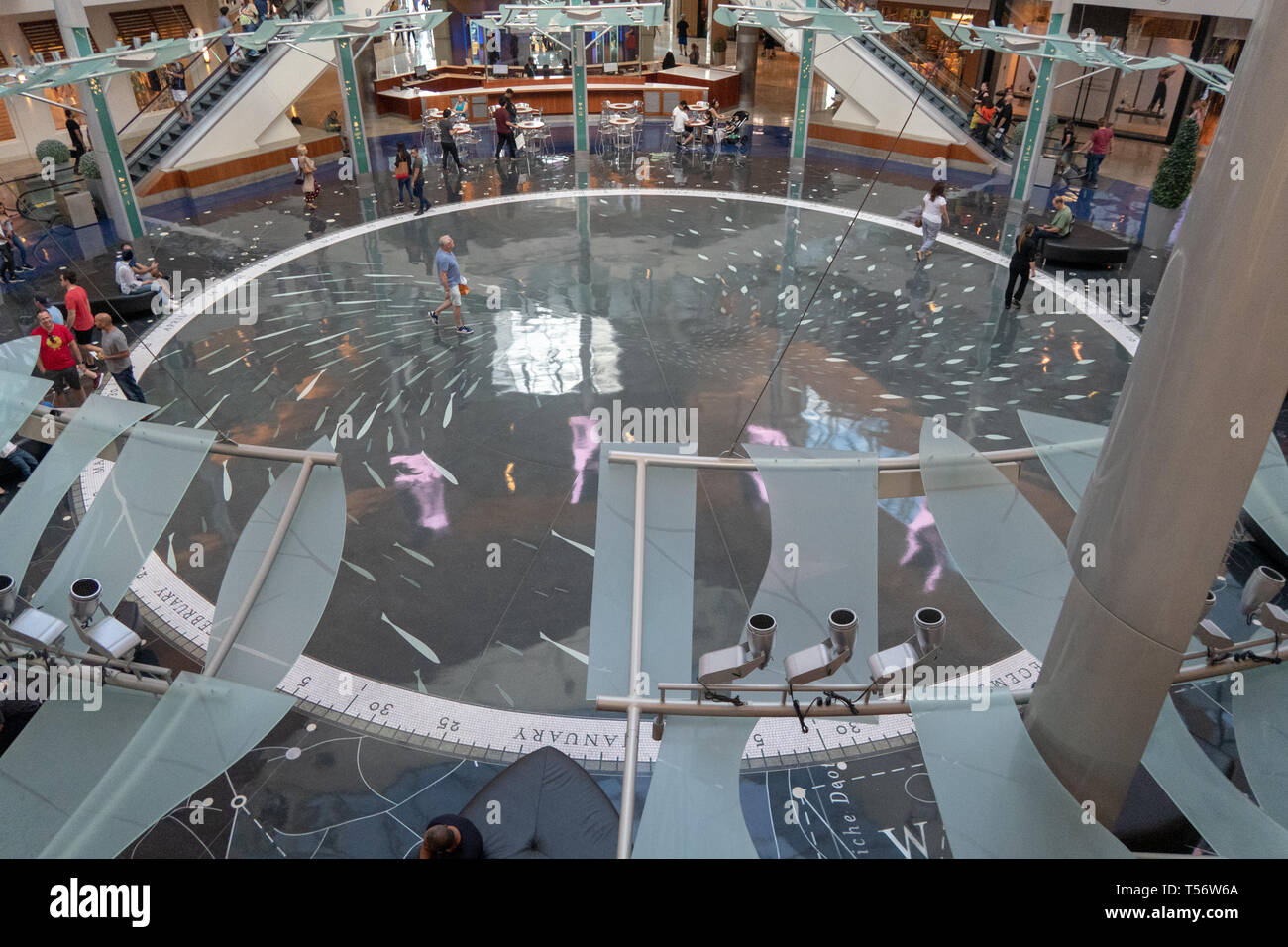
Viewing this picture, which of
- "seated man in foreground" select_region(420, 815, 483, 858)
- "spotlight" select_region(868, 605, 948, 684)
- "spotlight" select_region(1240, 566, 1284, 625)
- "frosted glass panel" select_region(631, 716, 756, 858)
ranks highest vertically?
"spotlight" select_region(1240, 566, 1284, 625)

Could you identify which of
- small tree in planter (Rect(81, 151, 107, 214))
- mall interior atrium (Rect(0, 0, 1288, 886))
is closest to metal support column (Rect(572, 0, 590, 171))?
mall interior atrium (Rect(0, 0, 1288, 886))

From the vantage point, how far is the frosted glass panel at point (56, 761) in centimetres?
311

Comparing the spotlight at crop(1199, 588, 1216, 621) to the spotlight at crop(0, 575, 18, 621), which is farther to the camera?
the spotlight at crop(0, 575, 18, 621)

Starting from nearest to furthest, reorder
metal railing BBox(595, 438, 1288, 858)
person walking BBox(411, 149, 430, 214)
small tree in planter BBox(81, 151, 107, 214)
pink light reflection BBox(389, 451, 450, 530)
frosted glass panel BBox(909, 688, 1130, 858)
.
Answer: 1. frosted glass panel BBox(909, 688, 1130, 858)
2. metal railing BBox(595, 438, 1288, 858)
3. pink light reflection BBox(389, 451, 450, 530)
4. small tree in planter BBox(81, 151, 107, 214)
5. person walking BBox(411, 149, 430, 214)

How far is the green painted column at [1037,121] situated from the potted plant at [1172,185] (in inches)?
98.2

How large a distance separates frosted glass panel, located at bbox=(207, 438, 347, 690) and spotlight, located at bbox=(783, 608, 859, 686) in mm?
2031

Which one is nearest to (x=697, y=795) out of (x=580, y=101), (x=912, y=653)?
(x=912, y=653)

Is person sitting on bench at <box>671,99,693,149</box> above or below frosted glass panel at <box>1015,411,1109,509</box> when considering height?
below

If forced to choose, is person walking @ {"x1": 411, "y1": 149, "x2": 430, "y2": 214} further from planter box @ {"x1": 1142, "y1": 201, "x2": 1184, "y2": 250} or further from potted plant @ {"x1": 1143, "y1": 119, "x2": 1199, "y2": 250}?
planter box @ {"x1": 1142, "y1": 201, "x2": 1184, "y2": 250}

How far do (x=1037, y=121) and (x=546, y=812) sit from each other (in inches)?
626

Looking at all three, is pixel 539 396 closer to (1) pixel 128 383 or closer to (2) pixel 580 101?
(1) pixel 128 383

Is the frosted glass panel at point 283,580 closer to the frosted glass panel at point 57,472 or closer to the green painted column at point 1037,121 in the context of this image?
the frosted glass panel at point 57,472

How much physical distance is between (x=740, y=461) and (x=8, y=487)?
7634 millimetres

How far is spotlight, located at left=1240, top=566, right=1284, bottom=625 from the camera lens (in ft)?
10.8
